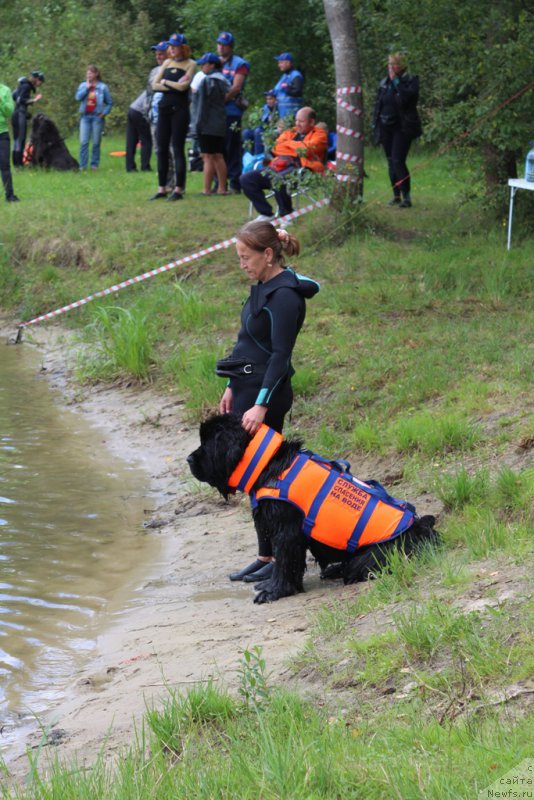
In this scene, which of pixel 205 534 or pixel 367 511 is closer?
pixel 367 511

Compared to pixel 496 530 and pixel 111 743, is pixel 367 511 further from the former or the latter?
pixel 111 743

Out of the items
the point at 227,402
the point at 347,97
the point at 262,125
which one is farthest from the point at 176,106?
the point at 227,402

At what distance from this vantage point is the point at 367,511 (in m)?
5.77

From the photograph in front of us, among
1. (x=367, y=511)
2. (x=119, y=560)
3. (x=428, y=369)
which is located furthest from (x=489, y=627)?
(x=428, y=369)

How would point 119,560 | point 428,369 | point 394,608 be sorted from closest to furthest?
1. point 394,608
2. point 119,560
3. point 428,369

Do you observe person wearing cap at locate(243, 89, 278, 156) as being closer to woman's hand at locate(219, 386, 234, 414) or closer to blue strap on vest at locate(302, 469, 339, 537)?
woman's hand at locate(219, 386, 234, 414)

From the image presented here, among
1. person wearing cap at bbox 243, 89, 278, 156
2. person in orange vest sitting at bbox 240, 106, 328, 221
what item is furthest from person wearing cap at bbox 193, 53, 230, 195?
person in orange vest sitting at bbox 240, 106, 328, 221

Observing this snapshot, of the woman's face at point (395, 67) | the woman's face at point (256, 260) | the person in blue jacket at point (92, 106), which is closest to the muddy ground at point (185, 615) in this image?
the woman's face at point (256, 260)

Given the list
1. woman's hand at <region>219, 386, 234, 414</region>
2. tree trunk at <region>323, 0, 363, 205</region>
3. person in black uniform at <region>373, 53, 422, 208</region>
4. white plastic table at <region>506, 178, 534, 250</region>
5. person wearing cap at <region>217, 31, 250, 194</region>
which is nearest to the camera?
woman's hand at <region>219, 386, 234, 414</region>

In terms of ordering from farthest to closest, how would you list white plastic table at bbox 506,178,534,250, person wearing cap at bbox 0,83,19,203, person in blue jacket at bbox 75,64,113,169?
person in blue jacket at bbox 75,64,113,169
person wearing cap at bbox 0,83,19,203
white plastic table at bbox 506,178,534,250

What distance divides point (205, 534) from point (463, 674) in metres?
3.63

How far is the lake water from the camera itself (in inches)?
220

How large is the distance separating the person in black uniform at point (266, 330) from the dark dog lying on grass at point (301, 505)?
17cm

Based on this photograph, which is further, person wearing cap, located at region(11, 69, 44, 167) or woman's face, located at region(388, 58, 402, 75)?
person wearing cap, located at region(11, 69, 44, 167)
